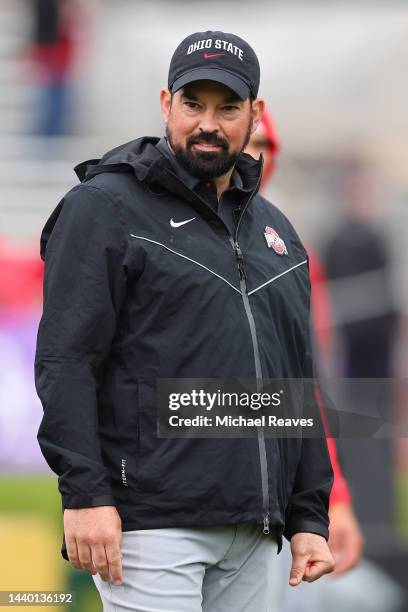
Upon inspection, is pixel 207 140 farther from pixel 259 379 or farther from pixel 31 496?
pixel 31 496

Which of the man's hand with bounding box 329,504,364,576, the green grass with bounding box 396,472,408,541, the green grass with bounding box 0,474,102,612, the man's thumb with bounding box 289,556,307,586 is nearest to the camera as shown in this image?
the man's thumb with bounding box 289,556,307,586

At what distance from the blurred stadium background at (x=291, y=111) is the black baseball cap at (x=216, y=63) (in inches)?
243

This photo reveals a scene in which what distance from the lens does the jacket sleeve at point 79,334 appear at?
248cm

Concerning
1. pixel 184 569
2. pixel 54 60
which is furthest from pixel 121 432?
pixel 54 60

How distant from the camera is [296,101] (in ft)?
45.5

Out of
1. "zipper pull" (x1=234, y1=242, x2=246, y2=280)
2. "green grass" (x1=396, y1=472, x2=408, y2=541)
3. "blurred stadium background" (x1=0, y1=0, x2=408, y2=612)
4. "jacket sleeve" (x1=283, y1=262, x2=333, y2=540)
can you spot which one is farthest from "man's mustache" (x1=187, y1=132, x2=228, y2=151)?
"blurred stadium background" (x1=0, y1=0, x2=408, y2=612)

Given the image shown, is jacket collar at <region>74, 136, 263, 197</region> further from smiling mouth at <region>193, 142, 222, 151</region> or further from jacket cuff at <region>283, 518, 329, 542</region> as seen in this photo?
jacket cuff at <region>283, 518, 329, 542</region>

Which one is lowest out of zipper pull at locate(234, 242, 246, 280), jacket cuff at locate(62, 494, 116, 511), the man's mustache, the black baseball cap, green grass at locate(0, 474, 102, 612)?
green grass at locate(0, 474, 102, 612)

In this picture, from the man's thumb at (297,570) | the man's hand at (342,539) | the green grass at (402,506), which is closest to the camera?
the man's thumb at (297,570)

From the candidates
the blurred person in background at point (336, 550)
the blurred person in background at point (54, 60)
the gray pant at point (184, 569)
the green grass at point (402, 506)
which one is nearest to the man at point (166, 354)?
the gray pant at point (184, 569)

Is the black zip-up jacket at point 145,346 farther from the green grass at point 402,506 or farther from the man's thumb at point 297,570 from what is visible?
the green grass at point 402,506

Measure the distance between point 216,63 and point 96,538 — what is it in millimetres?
1033

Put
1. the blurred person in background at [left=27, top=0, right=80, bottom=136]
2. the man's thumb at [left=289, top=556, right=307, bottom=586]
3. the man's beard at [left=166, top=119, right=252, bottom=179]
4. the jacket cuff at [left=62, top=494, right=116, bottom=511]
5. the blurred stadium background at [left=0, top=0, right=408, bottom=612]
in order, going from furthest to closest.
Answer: the blurred person in background at [left=27, top=0, right=80, bottom=136] < the blurred stadium background at [left=0, top=0, right=408, bottom=612] < the man's thumb at [left=289, top=556, right=307, bottom=586] < the man's beard at [left=166, top=119, right=252, bottom=179] < the jacket cuff at [left=62, top=494, right=116, bottom=511]

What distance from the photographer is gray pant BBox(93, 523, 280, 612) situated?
2.54 meters
